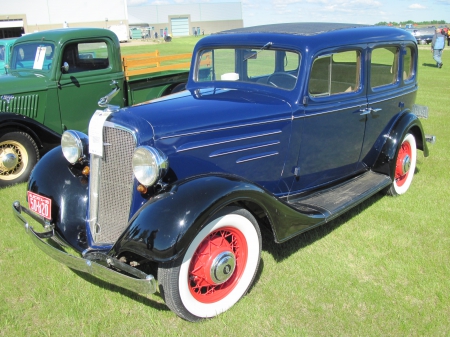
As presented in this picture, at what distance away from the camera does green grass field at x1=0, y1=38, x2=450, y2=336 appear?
2.71 metres

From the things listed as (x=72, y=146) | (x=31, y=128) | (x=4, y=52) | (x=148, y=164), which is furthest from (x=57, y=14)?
(x=148, y=164)

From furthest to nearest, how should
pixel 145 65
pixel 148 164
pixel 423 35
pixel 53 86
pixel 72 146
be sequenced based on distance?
pixel 423 35 < pixel 145 65 < pixel 53 86 < pixel 72 146 < pixel 148 164

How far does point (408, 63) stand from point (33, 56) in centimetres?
519

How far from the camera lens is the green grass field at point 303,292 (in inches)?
107

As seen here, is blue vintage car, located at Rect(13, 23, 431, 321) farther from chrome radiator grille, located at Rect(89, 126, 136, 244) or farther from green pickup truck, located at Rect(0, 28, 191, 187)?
green pickup truck, located at Rect(0, 28, 191, 187)

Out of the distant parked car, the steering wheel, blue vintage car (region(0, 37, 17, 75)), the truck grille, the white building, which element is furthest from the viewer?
the white building

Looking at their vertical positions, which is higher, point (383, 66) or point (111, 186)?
point (383, 66)

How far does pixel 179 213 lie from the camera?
2477mm

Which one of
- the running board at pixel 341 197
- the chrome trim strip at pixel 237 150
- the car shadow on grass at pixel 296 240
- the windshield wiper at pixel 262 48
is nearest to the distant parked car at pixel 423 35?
the running board at pixel 341 197

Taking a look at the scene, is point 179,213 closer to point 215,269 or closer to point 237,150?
point 215,269

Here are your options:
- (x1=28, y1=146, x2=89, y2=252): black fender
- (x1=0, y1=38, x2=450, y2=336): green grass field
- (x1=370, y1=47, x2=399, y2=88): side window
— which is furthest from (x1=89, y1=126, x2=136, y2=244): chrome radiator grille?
(x1=370, y1=47, x2=399, y2=88): side window

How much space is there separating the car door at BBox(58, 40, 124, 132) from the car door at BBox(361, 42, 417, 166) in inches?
157

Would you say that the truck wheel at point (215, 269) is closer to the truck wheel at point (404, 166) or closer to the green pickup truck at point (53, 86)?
the truck wheel at point (404, 166)

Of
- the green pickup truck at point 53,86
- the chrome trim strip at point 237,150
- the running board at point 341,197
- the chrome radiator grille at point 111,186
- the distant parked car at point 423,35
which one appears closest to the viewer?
the chrome radiator grille at point 111,186
